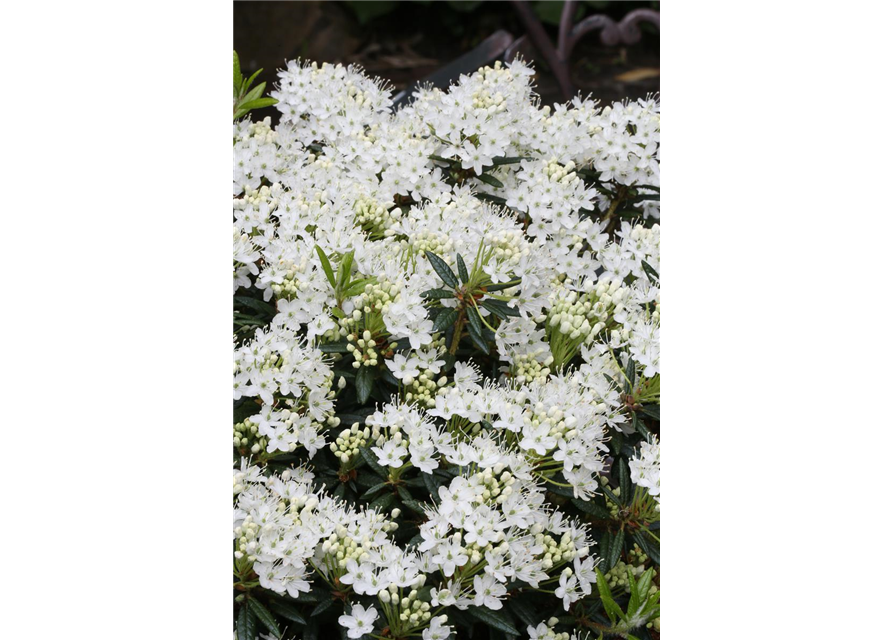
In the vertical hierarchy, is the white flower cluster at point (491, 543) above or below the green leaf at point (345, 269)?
below

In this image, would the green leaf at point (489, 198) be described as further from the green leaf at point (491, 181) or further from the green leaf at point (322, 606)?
the green leaf at point (322, 606)

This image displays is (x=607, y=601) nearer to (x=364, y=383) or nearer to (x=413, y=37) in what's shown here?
(x=364, y=383)

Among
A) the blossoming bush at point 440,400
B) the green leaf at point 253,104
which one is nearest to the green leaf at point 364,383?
the blossoming bush at point 440,400

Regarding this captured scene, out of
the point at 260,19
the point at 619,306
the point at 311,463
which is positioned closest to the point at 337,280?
the point at 311,463

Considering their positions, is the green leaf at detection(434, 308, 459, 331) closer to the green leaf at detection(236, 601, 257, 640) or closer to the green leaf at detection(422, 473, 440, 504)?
the green leaf at detection(422, 473, 440, 504)

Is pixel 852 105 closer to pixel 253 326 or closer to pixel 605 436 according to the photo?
pixel 605 436

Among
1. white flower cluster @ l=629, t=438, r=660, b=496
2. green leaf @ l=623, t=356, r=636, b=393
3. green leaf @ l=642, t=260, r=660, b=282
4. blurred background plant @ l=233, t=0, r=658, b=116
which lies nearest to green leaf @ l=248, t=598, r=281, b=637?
white flower cluster @ l=629, t=438, r=660, b=496
